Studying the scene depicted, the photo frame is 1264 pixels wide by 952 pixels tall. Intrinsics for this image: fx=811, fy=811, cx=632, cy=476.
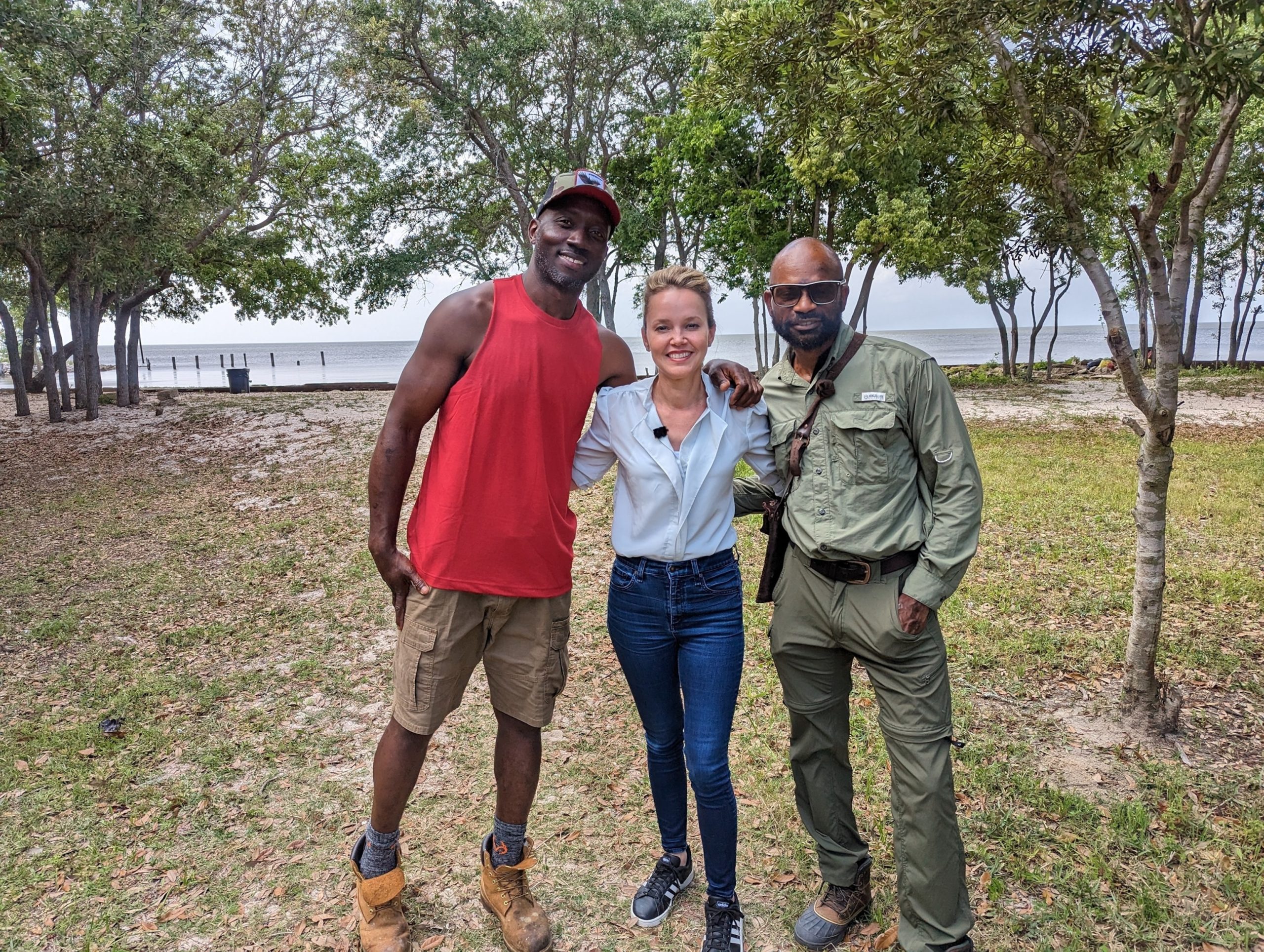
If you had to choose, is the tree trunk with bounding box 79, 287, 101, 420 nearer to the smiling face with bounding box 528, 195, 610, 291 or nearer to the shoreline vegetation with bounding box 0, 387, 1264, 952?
the shoreline vegetation with bounding box 0, 387, 1264, 952

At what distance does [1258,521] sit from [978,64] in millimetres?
7511

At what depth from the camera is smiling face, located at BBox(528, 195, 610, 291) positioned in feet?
9.43

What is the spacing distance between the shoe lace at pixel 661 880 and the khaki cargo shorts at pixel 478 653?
90cm

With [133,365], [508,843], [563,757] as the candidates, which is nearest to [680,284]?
[508,843]

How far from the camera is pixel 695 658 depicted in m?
2.85

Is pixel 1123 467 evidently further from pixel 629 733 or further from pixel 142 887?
pixel 142 887

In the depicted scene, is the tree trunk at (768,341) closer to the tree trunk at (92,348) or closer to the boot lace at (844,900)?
the boot lace at (844,900)

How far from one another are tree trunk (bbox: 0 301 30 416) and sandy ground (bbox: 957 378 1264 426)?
2368 centimetres

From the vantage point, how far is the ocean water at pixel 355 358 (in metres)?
54.2

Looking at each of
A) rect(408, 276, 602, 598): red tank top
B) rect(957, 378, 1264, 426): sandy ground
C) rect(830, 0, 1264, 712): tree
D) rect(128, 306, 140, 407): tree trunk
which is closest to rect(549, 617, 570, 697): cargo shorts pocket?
rect(408, 276, 602, 598): red tank top

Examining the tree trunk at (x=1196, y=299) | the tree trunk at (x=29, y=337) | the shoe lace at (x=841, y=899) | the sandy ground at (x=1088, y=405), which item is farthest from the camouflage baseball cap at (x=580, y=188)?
the tree trunk at (x=1196, y=299)

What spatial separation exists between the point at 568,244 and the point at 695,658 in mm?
1529

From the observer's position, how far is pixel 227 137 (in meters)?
20.6

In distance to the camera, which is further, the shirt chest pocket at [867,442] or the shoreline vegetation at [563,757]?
the shoreline vegetation at [563,757]
